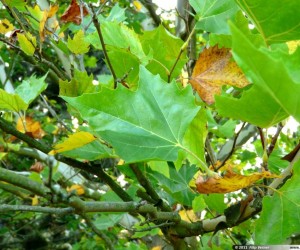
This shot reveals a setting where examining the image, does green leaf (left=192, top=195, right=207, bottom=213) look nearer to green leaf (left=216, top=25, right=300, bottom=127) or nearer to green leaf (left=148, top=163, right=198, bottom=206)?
green leaf (left=148, top=163, right=198, bottom=206)

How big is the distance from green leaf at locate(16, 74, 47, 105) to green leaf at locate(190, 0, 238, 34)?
294 millimetres

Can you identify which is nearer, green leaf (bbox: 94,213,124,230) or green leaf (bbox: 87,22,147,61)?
green leaf (bbox: 87,22,147,61)

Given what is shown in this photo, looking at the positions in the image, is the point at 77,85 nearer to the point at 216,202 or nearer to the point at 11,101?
the point at 11,101

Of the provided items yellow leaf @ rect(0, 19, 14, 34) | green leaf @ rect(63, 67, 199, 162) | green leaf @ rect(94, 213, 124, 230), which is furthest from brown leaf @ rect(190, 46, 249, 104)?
green leaf @ rect(94, 213, 124, 230)

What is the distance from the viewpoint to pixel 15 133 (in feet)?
2.21

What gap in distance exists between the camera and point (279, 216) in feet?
1.82

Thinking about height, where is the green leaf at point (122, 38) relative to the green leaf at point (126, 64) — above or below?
above

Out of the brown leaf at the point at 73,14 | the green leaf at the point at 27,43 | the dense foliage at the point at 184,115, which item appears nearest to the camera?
the dense foliage at the point at 184,115

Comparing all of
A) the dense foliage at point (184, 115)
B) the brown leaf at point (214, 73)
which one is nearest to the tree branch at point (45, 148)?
the dense foliage at point (184, 115)

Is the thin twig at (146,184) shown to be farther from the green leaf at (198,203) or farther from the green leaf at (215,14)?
the green leaf at (215,14)

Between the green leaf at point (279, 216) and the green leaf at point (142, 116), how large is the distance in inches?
5.7

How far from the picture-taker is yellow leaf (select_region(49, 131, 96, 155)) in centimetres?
60

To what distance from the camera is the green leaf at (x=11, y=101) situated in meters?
0.68

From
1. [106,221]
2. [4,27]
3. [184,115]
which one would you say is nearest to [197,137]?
[184,115]
